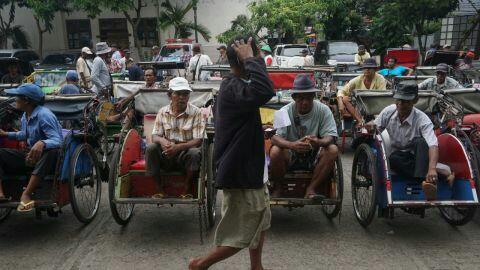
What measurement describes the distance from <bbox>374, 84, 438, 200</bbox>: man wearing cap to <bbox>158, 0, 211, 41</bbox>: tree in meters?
22.8

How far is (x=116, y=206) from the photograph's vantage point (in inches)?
189

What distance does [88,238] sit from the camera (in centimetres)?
479

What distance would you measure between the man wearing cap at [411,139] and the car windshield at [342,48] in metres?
12.5

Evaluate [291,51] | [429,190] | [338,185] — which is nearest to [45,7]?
[291,51]

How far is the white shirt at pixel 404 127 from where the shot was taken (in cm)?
480

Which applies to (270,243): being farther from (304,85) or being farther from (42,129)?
(42,129)

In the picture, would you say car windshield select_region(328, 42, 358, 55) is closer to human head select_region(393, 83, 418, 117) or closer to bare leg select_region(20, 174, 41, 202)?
human head select_region(393, 83, 418, 117)

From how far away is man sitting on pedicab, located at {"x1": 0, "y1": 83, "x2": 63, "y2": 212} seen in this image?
4.53 meters

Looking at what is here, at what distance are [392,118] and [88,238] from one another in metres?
3.32

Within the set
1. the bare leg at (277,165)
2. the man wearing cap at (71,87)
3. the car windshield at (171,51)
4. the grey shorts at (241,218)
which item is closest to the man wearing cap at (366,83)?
the bare leg at (277,165)

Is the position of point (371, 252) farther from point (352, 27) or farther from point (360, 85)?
point (352, 27)

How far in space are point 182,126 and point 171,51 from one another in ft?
46.6

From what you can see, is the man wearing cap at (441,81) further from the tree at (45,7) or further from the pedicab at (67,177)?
the tree at (45,7)

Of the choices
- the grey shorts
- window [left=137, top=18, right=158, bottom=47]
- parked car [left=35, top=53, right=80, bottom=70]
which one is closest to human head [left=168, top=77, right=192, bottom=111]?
the grey shorts
